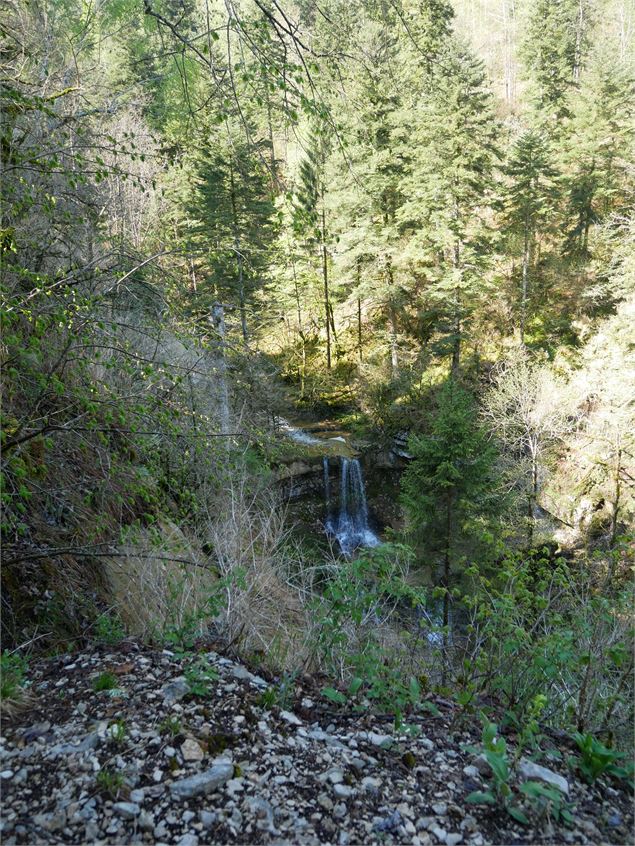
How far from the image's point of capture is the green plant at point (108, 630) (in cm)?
315

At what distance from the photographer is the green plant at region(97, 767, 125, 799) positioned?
1.90 meters

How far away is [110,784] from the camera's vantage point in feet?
6.24

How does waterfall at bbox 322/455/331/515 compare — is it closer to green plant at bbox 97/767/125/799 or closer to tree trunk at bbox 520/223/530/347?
tree trunk at bbox 520/223/530/347

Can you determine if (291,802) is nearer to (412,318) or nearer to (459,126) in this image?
(459,126)

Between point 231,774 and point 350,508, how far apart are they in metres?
15.7

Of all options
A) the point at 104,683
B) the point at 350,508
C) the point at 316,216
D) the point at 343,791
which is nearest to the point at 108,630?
the point at 104,683

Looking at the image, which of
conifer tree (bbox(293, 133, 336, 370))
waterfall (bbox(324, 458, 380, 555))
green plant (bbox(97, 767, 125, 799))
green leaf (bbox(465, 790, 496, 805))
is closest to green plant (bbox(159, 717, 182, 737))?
green plant (bbox(97, 767, 125, 799))

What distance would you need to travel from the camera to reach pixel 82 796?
188 cm

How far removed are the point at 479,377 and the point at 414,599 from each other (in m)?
17.2

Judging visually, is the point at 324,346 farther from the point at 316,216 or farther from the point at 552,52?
the point at 552,52

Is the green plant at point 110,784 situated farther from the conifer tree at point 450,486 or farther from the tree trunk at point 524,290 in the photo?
the tree trunk at point 524,290

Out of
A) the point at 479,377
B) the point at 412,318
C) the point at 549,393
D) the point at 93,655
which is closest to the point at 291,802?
the point at 93,655

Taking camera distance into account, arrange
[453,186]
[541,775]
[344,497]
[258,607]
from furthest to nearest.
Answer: [453,186], [344,497], [258,607], [541,775]

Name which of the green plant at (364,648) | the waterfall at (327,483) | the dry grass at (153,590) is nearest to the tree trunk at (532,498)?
the waterfall at (327,483)
